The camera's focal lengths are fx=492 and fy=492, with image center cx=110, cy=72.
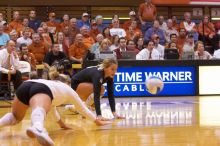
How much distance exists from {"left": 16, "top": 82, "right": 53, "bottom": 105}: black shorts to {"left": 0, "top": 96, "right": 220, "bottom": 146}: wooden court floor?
51 cm

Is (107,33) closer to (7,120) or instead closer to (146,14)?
(146,14)

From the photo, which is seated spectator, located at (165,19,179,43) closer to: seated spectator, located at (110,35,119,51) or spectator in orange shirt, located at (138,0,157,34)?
spectator in orange shirt, located at (138,0,157,34)

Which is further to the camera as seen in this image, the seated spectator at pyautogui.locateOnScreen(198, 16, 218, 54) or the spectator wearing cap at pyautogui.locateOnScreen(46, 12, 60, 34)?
the seated spectator at pyautogui.locateOnScreen(198, 16, 218, 54)

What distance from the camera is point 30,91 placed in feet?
20.1

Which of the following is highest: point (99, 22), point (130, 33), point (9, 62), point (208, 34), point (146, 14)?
point (146, 14)

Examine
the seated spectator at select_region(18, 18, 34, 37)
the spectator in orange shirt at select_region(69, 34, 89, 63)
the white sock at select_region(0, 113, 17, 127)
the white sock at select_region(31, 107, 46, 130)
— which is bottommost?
the white sock at select_region(0, 113, 17, 127)

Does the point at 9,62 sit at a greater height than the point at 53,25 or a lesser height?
lesser

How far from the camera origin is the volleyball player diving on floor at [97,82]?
7930 mm

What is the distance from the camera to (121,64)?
543 inches

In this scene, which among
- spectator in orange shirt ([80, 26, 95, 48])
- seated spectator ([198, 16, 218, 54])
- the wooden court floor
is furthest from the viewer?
seated spectator ([198, 16, 218, 54])

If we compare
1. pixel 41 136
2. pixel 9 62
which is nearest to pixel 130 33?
pixel 9 62

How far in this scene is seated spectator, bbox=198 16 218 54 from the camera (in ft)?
57.5

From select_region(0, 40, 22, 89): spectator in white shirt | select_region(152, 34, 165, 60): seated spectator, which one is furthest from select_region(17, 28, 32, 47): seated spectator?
select_region(152, 34, 165, 60): seated spectator

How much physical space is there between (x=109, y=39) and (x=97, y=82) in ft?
25.9
